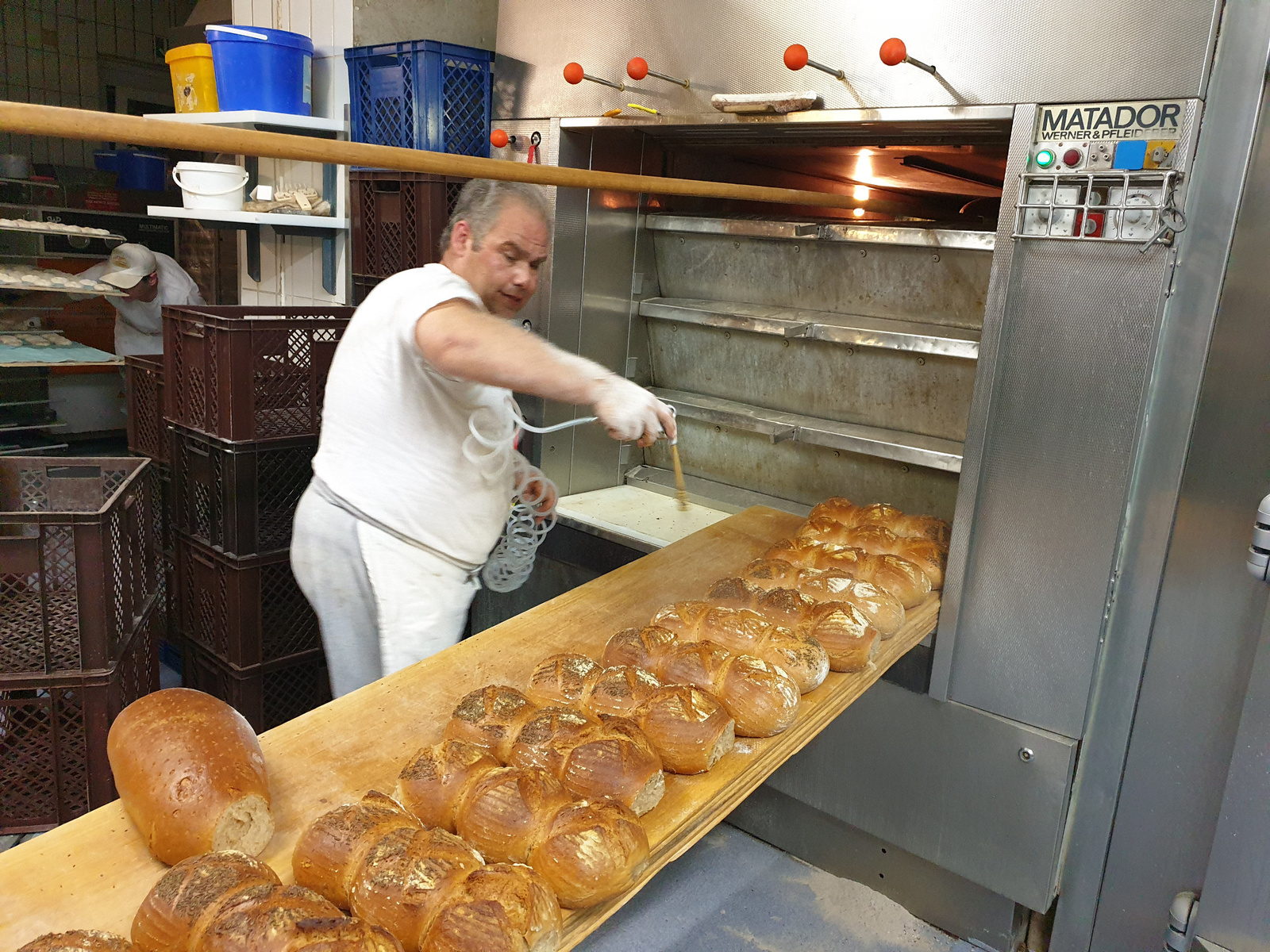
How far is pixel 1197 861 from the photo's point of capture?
2102mm

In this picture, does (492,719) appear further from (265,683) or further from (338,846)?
(265,683)

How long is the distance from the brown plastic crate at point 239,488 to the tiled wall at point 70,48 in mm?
5695

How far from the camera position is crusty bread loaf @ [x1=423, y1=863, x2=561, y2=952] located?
3.19 ft

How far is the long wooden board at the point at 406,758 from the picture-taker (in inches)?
42.9

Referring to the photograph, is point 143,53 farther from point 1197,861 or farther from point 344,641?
point 1197,861

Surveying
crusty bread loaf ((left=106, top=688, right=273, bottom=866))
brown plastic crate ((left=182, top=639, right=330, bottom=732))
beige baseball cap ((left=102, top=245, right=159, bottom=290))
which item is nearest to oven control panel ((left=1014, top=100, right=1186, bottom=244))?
crusty bread loaf ((left=106, top=688, right=273, bottom=866))

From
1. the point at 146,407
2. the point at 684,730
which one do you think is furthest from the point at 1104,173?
the point at 146,407

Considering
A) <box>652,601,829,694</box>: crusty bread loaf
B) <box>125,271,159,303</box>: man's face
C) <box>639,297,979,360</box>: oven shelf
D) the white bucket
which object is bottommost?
<box>652,601,829,694</box>: crusty bread loaf

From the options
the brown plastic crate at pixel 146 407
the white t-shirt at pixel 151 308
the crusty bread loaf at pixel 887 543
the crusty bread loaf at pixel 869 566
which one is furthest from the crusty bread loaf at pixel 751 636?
the white t-shirt at pixel 151 308

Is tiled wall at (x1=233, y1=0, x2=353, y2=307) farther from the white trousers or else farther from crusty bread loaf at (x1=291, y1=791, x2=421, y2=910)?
crusty bread loaf at (x1=291, y1=791, x2=421, y2=910)

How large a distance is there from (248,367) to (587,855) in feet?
6.78

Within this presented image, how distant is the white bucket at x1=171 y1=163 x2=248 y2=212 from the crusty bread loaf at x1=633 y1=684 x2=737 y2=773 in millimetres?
2831

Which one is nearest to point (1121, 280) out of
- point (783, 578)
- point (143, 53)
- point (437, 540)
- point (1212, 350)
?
point (1212, 350)

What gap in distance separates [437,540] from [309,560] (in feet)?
1.15
